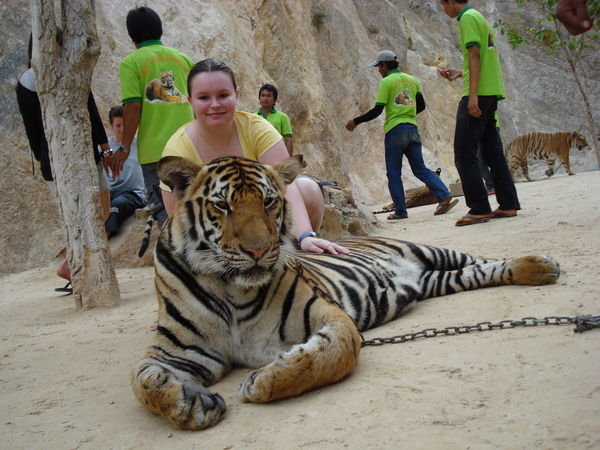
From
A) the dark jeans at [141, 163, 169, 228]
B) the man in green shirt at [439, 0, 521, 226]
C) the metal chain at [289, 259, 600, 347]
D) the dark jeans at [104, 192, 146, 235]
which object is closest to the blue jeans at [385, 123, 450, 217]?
the man in green shirt at [439, 0, 521, 226]

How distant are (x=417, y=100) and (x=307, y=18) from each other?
831 centimetres

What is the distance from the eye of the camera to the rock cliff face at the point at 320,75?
8.50 metres

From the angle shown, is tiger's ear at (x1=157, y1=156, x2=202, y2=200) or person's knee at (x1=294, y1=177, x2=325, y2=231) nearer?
tiger's ear at (x1=157, y1=156, x2=202, y2=200)

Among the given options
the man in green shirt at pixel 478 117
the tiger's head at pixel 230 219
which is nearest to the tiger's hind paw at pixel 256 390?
the tiger's head at pixel 230 219

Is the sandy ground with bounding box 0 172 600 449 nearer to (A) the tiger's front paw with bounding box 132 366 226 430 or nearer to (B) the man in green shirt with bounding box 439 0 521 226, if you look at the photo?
(A) the tiger's front paw with bounding box 132 366 226 430

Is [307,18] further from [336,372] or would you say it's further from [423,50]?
[336,372]

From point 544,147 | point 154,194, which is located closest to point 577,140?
point 544,147

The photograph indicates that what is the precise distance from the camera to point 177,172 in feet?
8.56

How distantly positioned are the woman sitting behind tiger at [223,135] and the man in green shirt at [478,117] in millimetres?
3695

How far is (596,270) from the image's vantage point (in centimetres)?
353

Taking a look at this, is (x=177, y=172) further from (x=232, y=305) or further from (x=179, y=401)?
(x=179, y=401)

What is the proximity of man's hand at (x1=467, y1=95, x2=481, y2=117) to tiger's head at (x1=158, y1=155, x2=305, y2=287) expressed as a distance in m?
4.34

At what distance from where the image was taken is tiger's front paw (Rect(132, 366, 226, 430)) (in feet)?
6.89

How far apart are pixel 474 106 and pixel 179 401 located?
5350 millimetres
